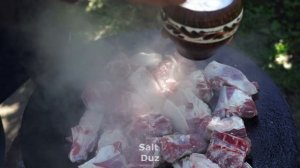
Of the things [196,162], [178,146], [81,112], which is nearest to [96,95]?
[81,112]

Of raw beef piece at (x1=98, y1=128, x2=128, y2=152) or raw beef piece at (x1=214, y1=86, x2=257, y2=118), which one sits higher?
raw beef piece at (x1=214, y1=86, x2=257, y2=118)

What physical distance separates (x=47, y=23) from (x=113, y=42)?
23.7 inches

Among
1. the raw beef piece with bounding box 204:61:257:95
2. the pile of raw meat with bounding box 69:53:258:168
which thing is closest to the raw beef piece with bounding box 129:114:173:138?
the pile of raw meat with bounding box 69:53:258:168

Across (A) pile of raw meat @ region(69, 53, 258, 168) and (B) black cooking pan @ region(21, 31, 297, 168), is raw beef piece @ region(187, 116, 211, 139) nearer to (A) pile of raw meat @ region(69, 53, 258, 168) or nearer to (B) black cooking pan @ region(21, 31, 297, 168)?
(A) pile of raw meat @ region(69, 53, 258, 168)

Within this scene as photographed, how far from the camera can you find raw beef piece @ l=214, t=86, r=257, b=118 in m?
2.70

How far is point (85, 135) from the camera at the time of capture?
8.63 ft

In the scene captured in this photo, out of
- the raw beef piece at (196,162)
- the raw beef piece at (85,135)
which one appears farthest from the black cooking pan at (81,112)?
the raw beef piece at (196,162)

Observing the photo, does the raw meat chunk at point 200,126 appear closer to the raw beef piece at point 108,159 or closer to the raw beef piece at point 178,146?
the raw beef piece at point 178,146

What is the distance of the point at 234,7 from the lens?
209 cm

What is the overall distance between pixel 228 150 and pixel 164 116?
0.46m

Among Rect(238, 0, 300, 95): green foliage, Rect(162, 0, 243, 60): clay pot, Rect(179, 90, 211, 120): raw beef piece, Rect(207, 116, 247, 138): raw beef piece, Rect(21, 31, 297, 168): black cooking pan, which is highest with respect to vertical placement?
Rect(162, 0, 243, 60): clay pot

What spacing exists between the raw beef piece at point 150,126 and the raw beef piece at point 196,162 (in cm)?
23

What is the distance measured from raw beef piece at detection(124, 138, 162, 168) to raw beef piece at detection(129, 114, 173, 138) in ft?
0.19

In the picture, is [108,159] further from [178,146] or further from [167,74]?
[167,74]
